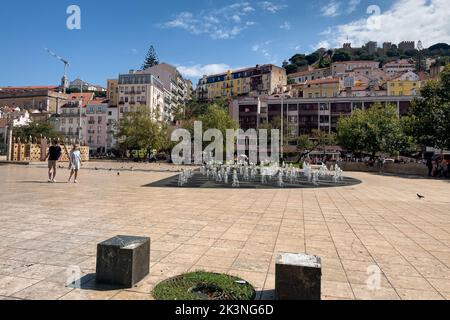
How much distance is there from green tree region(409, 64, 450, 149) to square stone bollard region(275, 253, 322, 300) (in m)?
33.5

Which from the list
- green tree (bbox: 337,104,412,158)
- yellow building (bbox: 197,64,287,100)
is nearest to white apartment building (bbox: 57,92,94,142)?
yellow building (bbox: 197,64,287,100)

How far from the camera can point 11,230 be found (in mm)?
6684

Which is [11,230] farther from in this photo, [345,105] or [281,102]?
[345,105]

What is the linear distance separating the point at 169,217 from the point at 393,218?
20.7 ft

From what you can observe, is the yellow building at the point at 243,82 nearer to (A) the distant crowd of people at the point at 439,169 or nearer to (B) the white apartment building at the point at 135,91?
(B) the white apartment building at the point at 135,91

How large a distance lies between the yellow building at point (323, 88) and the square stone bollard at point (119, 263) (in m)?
80.3

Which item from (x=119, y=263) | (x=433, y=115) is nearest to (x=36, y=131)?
(x=433, y=115)

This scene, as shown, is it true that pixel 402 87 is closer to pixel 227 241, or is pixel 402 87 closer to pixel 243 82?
pixel 243 82

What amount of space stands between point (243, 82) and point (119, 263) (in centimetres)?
11653

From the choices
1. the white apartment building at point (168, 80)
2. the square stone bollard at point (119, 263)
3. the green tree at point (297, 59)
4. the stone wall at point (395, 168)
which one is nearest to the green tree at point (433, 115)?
the stone wall at point (395, 168)

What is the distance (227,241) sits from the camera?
6293mm

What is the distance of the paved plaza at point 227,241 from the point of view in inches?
165
